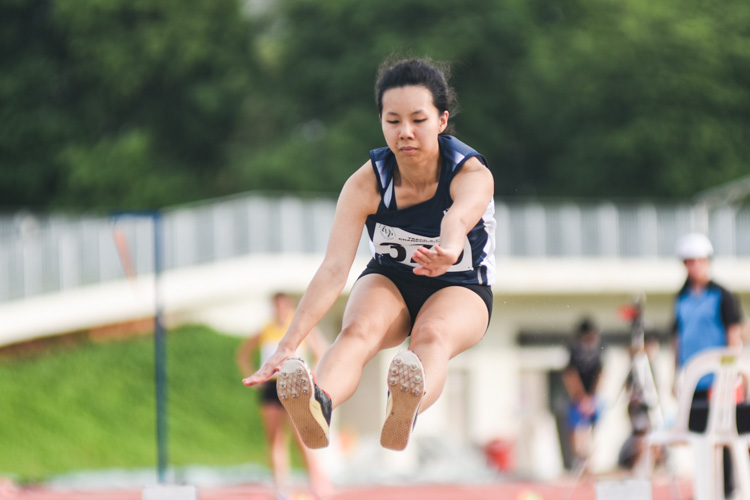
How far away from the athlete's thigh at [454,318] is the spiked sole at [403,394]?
35 cm

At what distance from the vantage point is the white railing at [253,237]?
71.6 feet

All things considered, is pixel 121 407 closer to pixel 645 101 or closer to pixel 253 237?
pixel 253 237

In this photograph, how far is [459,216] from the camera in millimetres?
5207

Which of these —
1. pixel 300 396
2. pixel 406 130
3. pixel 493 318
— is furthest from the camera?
pixel 493 318

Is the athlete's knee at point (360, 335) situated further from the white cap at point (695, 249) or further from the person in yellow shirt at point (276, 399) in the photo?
the person in yellow shirt at point (276, 399)

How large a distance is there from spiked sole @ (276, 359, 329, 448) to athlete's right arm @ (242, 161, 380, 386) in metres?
0.38

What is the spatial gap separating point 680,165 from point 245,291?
1543 cm

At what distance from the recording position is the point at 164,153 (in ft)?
121

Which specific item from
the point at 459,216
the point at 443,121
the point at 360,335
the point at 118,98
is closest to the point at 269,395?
the point at 360,335

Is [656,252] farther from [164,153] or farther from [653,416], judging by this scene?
[164,153]

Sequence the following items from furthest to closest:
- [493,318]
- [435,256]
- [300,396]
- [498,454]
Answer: [493,318] → [498,454] → [300,396] → [435,256]

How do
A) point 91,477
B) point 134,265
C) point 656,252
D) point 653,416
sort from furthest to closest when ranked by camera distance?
point 656,252, point 134,265, point 91,477, point 653,416

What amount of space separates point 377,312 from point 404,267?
276 millimetres

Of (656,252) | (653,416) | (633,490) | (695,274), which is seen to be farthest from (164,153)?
(633,490)
